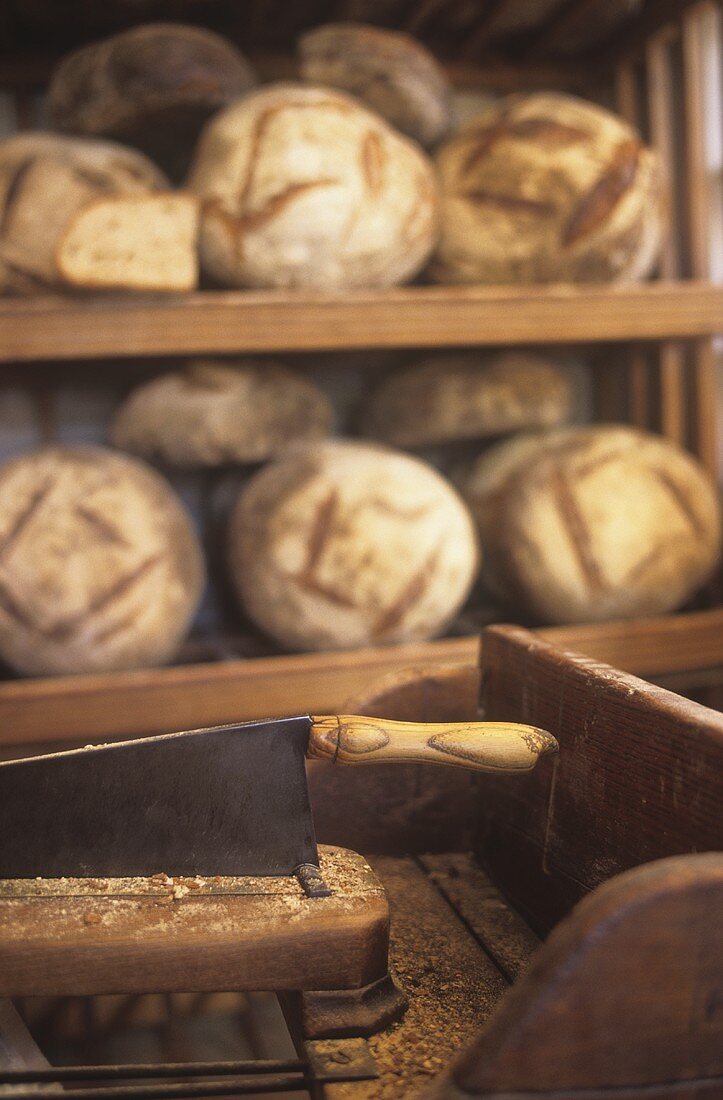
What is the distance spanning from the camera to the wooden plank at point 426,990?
0.67 meters

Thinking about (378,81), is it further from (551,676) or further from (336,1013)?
(336,1013)

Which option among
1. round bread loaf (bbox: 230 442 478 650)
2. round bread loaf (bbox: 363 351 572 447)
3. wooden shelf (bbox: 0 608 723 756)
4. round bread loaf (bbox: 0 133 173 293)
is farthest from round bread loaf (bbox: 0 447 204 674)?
round bread loaf (bbox: 363 351 572 447)

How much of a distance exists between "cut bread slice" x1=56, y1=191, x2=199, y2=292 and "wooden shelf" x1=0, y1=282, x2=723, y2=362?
6 cm

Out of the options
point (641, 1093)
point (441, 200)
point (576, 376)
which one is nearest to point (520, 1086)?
point (641, 1093)

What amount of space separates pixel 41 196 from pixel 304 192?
0.42 metres

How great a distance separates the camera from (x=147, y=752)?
0.76m

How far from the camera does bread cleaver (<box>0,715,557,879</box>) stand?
2.47 feet

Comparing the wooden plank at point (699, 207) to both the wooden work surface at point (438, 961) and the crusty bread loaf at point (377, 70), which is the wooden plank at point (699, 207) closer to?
the crusty bread loaf at point (377, 70)

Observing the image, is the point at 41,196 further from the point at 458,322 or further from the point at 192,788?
the point at 192,788


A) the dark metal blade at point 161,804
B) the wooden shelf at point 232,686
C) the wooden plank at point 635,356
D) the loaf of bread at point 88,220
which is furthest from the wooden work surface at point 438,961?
the wooden plank at point 635,356

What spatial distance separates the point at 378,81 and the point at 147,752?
149cm

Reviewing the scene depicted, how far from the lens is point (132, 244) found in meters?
1.60

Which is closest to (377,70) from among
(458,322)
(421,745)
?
(458,322)

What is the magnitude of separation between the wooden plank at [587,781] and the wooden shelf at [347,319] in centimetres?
86
